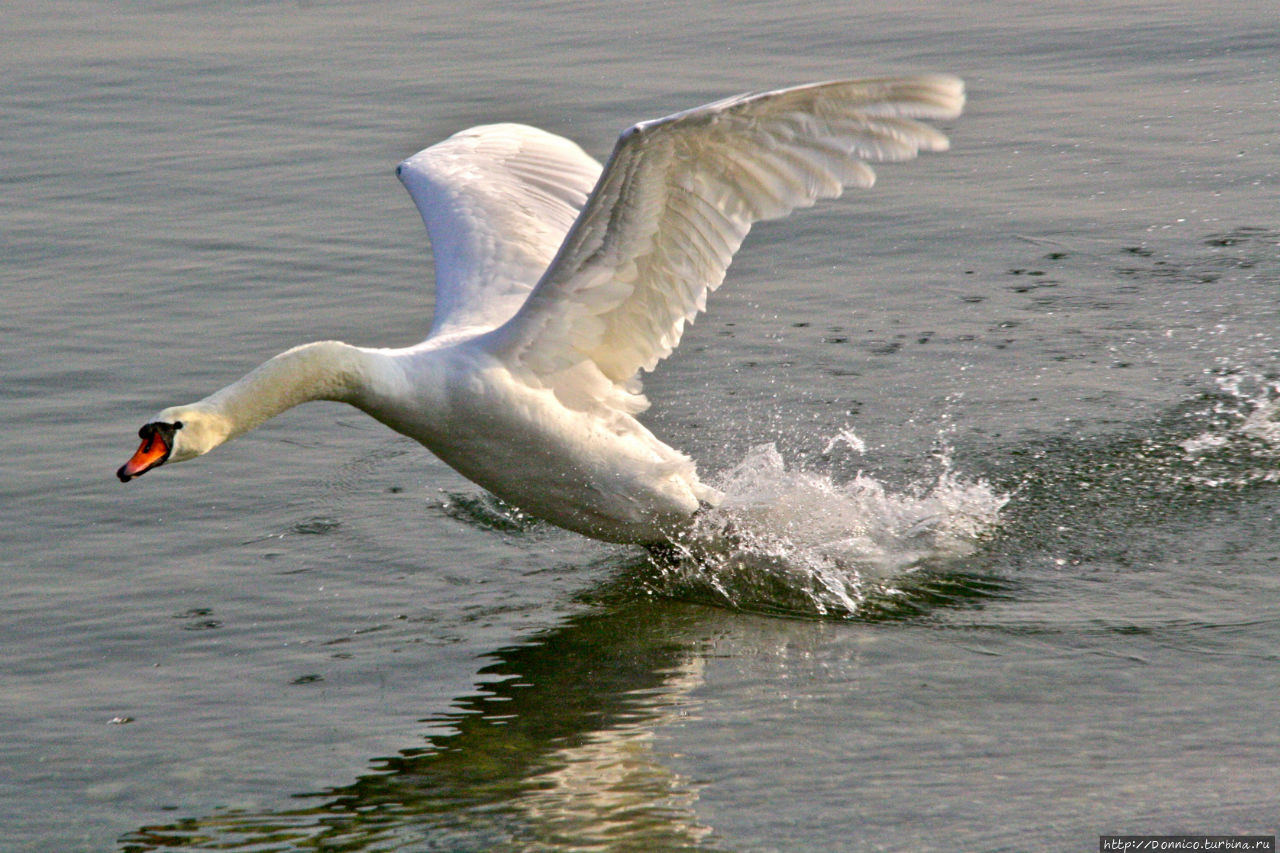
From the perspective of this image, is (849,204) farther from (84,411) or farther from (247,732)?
(247,732)

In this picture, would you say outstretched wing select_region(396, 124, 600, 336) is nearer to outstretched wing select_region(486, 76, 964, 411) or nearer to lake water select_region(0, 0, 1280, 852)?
outstretched wing select_region(486, 76, 964, 411)

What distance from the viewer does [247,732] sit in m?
6.04

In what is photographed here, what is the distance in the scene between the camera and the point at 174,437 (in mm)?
6160

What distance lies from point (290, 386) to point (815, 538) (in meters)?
2.27

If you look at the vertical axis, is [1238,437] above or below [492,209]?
below

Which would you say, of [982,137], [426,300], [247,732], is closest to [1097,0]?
[982,137]

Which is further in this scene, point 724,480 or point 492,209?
point 492,209

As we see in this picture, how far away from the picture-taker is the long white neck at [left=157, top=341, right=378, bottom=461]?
6.36m

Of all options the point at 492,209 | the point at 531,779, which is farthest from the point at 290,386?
the point at 492,209

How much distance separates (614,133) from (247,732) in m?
7.10

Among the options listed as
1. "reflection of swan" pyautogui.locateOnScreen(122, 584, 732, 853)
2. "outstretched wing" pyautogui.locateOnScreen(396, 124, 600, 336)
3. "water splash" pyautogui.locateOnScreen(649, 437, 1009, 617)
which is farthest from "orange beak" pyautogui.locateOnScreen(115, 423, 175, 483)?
"water splash" pyautogui.locateOnScreen(649, 437, 1009, 617)

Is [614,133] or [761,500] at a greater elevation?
[614,133]

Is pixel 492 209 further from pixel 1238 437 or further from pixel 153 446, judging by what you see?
pixel 1238 437

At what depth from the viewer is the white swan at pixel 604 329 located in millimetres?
6117
